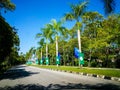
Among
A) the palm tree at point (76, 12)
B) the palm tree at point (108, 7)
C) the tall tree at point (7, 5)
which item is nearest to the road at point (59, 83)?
the palm tree at point (108, 7)

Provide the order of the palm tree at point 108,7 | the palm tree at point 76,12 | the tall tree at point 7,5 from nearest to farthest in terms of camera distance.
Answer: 1. the palm tree at point 108,7
2. the tall tree at point 7,5
3. the palm tree at point 76,12

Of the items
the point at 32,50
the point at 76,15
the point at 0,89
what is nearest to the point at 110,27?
the point at 76,15

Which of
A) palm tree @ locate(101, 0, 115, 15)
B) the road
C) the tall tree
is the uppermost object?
the tall tree

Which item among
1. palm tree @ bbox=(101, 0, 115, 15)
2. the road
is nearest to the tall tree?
the road

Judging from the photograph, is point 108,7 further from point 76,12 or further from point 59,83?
point 76,12

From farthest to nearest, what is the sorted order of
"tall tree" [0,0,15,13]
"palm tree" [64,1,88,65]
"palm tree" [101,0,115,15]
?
"palm tree" [64,1,88,65] < "tall tree" [0,0,15,13] < "palm tree" [101,0,115,15]

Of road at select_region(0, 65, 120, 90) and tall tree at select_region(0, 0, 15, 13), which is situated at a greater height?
Answer: tall tree at select_region(0, 0, 15, 13)

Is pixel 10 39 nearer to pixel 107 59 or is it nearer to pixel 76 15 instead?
pixel 76 15

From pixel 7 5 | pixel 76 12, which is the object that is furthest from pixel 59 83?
pixel 76 12

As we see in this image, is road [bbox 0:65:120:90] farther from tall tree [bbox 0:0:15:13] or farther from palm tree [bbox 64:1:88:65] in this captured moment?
palm tree [bbox 64:1:88:65]

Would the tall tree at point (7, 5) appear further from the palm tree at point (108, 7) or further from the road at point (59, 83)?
Result: the palm tree at point (108, 7)

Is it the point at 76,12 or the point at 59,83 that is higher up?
the point at 76,12

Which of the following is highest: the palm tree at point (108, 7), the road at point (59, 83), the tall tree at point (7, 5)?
the tall tree at point (7, 5)

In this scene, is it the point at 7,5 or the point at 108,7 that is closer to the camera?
the point at 108,7
